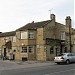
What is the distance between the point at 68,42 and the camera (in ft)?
165

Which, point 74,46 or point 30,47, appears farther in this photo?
point 74,46

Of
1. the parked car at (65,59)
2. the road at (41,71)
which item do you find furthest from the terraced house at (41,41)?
the road at (41,71)

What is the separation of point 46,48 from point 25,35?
501 centimetres

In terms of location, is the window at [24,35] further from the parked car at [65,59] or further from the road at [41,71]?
the road at [41,71]

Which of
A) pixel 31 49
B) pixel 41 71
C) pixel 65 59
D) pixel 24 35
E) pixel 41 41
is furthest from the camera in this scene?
pixel 24 35

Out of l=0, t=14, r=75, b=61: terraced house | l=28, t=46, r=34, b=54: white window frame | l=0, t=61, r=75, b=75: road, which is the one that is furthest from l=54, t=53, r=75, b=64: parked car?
l=28, t=46, r=34, b=54: white window frame

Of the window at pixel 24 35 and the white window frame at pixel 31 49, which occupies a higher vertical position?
the window at pixel 24 35

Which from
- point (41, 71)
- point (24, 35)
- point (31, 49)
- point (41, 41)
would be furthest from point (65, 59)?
point (24, 35)

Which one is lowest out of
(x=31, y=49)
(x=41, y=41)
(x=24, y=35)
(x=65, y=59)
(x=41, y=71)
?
(x=41, y=71)

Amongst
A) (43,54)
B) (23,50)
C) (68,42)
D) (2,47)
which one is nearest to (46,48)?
(43,54)

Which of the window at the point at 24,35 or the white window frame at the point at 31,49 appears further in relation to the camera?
the window at the point at 24,35

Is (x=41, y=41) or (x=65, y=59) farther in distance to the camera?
(x=41, y=41)

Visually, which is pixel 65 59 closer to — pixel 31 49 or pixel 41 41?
pixel 41 41

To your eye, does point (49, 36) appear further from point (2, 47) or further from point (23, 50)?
point (2, 47)
